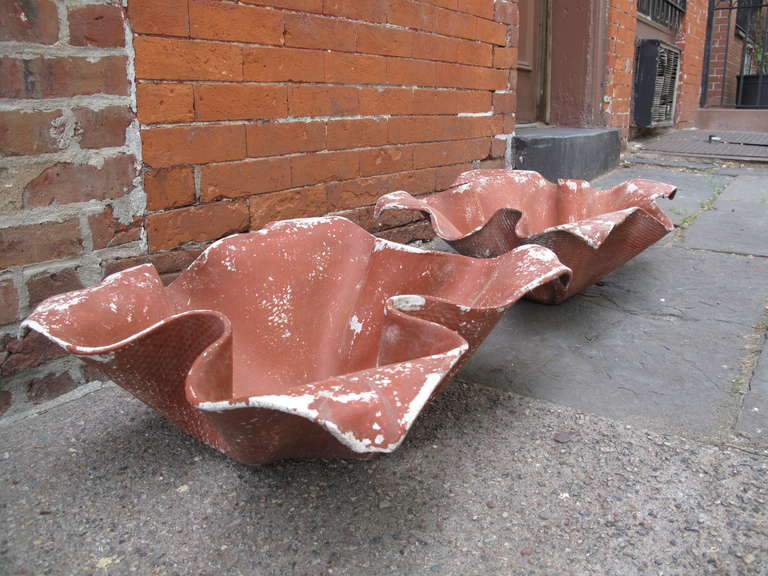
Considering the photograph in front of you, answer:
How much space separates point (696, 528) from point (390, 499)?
1.62 ft

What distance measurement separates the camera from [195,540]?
3.34 ft

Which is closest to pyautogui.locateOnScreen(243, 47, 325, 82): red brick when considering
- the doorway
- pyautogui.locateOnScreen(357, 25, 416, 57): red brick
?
pyautogui.locateOnScreen(357, 25, 416, 57): red brick

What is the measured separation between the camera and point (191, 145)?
1.67 meters

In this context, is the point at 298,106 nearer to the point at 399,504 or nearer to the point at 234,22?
the point at 234,22

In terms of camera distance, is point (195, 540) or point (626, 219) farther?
point (626, 219)

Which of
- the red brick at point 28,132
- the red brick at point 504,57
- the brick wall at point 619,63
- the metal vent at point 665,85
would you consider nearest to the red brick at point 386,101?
the red brick at point 504,57

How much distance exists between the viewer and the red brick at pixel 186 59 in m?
1.53

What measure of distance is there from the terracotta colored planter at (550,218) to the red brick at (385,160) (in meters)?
→ 0.33

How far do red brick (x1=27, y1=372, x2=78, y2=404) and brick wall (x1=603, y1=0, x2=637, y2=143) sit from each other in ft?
12.9

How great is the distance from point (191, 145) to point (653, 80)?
194 inches

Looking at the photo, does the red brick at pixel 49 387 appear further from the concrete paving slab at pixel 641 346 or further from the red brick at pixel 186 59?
the concrete paving slab at pixel 641 346

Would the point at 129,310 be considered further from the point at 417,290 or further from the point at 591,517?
the point at 591,517

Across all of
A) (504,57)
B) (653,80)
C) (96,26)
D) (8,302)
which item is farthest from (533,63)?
(8,302)

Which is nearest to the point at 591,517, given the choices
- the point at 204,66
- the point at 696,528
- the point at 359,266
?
the point at 696,528
